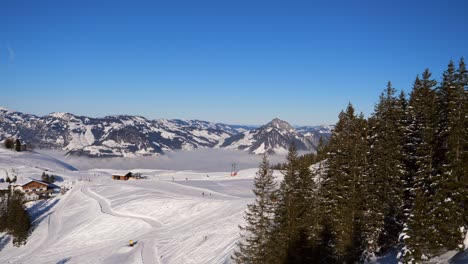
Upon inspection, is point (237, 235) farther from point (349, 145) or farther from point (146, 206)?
point (146, 206)

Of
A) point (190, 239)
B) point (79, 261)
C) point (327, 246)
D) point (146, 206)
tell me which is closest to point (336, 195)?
point (327, 246)

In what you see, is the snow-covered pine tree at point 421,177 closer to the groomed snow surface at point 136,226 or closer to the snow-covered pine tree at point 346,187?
the groomed snow surface at point 136,226

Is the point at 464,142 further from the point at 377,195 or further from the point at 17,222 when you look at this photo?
the point at 17,222

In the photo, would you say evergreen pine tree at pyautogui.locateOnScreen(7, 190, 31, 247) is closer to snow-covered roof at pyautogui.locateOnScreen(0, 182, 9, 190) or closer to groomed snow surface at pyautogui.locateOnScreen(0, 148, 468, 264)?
groomed snow surface at pyautogui.locateOnScreen(0, 148, 468, 264)

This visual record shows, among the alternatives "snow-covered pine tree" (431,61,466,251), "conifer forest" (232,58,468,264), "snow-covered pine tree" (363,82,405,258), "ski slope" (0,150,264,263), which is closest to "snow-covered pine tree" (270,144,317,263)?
"conifer forest" (232,58,468,264)

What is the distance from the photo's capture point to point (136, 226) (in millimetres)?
62375

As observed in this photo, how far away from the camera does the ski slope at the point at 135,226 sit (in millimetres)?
46938

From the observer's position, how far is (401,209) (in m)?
30.8

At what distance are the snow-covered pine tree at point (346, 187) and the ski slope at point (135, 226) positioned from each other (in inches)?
528

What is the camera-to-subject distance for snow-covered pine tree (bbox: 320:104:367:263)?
29.4 meters

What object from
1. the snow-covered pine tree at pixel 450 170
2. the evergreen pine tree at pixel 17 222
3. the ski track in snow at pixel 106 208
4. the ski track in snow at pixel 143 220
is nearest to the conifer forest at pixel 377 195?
the snow-covered pine tree at pixel 450 170

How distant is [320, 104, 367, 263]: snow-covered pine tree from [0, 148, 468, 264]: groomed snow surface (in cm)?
334

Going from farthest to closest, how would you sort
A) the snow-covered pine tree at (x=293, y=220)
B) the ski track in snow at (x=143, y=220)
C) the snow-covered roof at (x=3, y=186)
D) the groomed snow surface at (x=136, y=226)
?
the snow-covered roof at (x=3, y=186), the groomed snow surface at (x=136, y=226), the ski track in snow at (x=143, y=220), the snow-covered pine tree at (x=293, y=220)

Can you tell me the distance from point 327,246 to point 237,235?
1730cm
